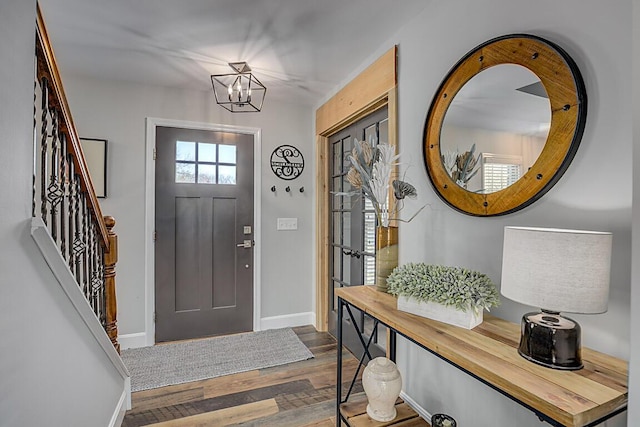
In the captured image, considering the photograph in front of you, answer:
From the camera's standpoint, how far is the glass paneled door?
2566mm

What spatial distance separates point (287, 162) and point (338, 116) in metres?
0.82

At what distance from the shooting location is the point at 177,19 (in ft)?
6.44

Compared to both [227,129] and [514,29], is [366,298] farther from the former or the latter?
[227,129]

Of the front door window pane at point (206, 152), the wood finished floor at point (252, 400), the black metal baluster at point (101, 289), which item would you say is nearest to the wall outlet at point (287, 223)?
the front door window pane at point (206, 152)

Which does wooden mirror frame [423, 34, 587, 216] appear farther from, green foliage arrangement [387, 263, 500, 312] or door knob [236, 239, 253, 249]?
door knob [236, 239, 253, 249]

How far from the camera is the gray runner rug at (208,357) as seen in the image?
2.47 meters

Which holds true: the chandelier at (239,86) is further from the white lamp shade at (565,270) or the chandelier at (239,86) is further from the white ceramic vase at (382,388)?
the white lamp shade at (565,270)

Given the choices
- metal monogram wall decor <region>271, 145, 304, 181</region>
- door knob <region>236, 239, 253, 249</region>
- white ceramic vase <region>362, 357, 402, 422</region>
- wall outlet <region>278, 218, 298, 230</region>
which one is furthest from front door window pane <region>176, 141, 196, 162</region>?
white ceramic vase <region>362, 357, 402, 422</region>

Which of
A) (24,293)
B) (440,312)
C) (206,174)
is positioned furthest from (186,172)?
(440,312)

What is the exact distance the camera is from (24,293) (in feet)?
3.62

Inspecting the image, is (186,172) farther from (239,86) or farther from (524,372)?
(524,372)

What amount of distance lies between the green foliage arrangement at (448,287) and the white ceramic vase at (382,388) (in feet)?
1.54

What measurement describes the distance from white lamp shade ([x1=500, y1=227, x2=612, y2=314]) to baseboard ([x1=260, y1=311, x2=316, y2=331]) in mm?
2814

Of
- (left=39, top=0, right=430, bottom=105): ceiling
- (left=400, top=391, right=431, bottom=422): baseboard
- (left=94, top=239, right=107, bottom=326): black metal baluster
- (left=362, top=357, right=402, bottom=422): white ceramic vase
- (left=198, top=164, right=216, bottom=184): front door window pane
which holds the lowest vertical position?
(left=400, top=391, right=431, bottom=422): baseboard
